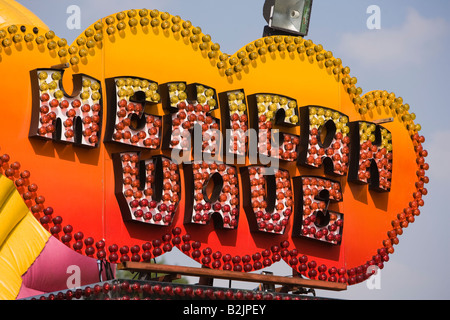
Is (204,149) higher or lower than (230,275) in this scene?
higher

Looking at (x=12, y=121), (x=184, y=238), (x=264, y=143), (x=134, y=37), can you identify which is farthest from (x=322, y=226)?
(x=12, y=121)

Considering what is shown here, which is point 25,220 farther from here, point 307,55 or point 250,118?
point 307,55

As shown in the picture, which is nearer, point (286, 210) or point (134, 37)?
point (134, 37)

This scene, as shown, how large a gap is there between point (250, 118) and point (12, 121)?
256 centimetres

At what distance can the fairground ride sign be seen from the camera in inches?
315

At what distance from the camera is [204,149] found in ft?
28.9

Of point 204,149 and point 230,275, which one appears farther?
point 204,149

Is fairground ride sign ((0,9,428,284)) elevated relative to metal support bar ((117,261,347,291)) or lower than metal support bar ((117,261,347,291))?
elevated

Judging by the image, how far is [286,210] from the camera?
9359 mm

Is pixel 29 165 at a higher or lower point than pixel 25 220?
higher

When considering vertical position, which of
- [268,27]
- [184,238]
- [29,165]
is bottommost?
[184,238]

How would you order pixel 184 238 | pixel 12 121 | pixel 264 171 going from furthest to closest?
pixel 264 171
pixel 184 238
pixel 12 121

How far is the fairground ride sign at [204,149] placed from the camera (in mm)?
7992

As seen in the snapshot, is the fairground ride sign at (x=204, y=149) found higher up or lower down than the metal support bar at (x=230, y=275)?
higher up
